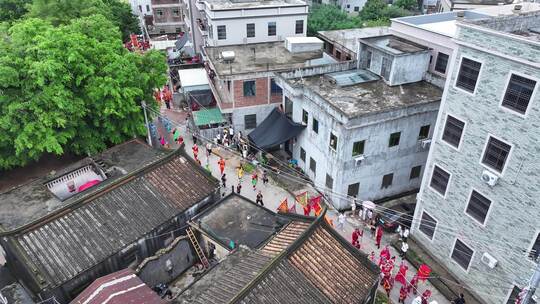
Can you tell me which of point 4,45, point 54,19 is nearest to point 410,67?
point 4,45

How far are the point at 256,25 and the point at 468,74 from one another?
25.7 m

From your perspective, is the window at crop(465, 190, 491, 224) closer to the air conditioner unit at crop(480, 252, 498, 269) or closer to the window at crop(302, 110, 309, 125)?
the air conditioner unit at crop(480, 252, 498, 269)

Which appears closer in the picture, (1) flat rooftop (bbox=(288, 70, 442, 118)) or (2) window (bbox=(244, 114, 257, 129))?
(1) flat rooftop (bbox=(288, 70, 442, 118))

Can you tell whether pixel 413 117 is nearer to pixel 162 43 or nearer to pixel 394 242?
pixel 394 242

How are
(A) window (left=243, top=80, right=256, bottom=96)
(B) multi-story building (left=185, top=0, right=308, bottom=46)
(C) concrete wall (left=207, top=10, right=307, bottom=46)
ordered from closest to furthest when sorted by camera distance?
(A) window (left=243, top=80, right=256, bottom=96)
(B) multi-story building (left=185, top=0, right=308, bottom=46)
(C) concrete wall (left=207, top=10, right=307, bottom=46)

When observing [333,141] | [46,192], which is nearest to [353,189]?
[333,141]

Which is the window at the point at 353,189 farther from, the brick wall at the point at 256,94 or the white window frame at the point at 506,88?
the brick wall at the point at 256,94

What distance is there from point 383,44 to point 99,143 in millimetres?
23919

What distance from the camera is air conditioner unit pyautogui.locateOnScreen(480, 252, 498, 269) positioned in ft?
65.4

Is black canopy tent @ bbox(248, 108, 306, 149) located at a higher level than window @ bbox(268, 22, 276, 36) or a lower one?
lower

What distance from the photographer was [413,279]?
72.2ft

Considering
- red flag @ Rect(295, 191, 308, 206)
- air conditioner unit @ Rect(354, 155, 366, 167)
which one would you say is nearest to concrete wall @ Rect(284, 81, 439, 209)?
air conditioner unit @ Rect(354, 155, 366, 167)

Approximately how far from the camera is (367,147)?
26.6 metres

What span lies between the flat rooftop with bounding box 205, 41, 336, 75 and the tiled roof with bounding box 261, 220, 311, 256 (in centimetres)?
1771
